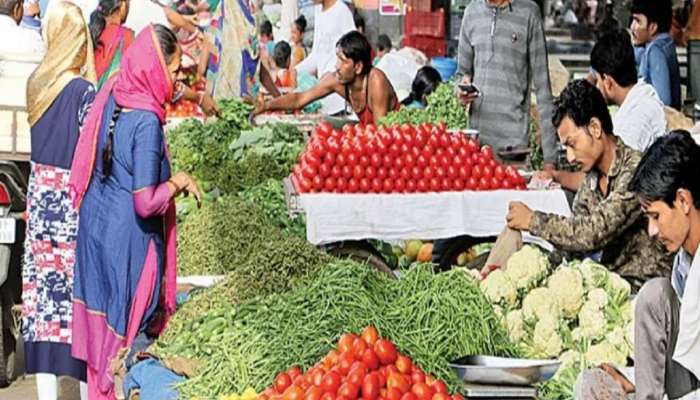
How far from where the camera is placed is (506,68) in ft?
32.8

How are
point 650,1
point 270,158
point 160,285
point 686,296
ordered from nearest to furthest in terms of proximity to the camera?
point 686,296 → point 160,285 → point 270,158 → point 650,1

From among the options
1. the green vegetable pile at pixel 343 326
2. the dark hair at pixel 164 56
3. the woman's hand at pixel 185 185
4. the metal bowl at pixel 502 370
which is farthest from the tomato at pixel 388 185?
the metal bowl at pixel 502 370

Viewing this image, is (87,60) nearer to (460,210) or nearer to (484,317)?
(460,210)

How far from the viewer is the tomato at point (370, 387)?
4891mm

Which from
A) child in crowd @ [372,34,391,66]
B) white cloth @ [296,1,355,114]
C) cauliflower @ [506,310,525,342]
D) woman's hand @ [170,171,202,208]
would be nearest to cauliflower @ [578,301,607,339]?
cauliflower @ [506,310,525,342]

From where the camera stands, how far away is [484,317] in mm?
5785

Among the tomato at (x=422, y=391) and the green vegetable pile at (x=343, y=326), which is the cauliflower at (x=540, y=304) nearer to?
the green vegetable pile at (x=343, y=326)

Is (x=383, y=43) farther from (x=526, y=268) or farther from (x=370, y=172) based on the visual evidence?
(x=526, y=268)

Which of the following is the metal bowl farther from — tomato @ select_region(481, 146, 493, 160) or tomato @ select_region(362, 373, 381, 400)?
tomato @ select_region(481, 146, 493, 160)

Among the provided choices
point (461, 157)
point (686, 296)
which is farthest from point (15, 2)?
point (686, 296)

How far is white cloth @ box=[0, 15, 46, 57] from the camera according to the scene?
962 centimetres

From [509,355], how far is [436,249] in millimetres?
3952

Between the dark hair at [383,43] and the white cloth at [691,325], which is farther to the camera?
the dark hair at [383,43]

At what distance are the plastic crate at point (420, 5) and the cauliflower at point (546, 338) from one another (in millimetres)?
12138
